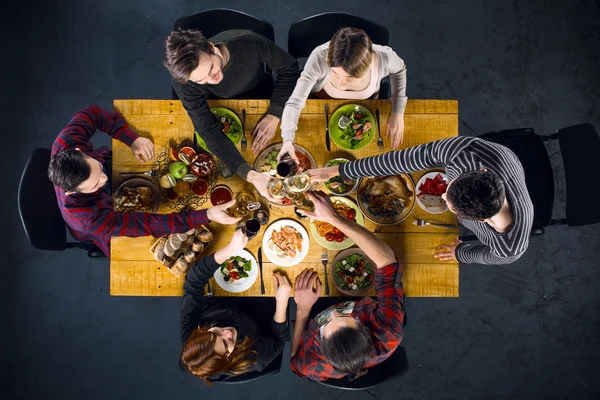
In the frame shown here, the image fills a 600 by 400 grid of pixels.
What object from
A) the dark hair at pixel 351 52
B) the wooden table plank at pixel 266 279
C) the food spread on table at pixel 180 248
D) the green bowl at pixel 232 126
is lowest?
the wooden table plank at pixel 266 279

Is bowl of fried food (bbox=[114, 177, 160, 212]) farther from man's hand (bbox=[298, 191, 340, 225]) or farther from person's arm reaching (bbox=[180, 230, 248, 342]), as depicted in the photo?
man's hand (bbox=[298, 191, 340, 225])

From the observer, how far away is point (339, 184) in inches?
103

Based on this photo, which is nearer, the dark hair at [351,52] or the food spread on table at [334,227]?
the dark hair at [351,52]

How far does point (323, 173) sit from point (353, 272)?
0.66 metres

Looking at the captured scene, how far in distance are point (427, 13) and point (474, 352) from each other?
3175 millimetres

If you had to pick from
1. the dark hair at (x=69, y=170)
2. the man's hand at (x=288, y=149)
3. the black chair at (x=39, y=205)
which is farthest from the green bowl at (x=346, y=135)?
the black chair at (x=39, y=205)

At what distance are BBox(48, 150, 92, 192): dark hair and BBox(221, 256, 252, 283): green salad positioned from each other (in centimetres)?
96

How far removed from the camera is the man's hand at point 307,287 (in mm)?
2623

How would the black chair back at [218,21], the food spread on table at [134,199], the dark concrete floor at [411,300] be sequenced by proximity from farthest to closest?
the dark concrete floor at [411,300] < the black chair back at [218,21] < the food spread on table at [134,199]

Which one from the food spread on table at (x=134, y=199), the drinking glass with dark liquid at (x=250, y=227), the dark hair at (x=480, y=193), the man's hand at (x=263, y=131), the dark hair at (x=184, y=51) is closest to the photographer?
the dark hair at (x=480, y=193)

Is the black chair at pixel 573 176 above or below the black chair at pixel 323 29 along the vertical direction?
below

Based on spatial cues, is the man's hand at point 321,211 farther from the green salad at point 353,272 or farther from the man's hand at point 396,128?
the man's hand at point 396,128

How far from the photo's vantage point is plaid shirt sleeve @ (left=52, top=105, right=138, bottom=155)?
8.32 feet

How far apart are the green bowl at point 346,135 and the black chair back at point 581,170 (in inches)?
53.5
